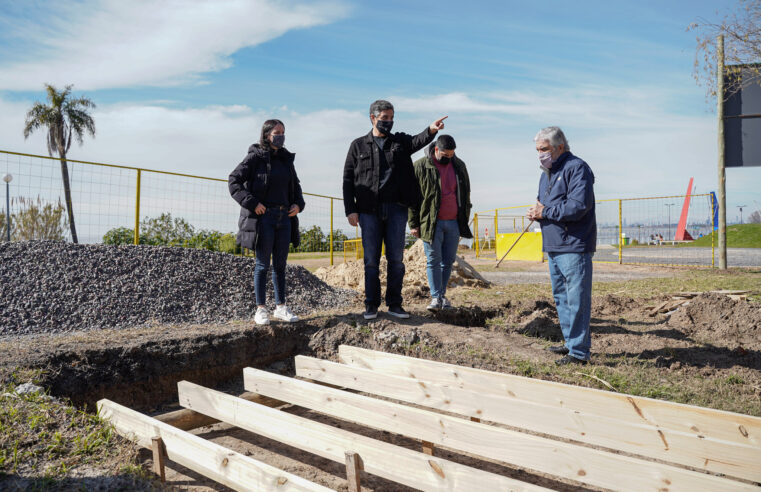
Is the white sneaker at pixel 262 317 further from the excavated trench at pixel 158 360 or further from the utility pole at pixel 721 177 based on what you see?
the utility pole at pixel 721 177

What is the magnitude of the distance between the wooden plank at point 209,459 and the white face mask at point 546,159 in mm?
2527

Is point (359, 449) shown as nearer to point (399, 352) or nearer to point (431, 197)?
point (399, 352)

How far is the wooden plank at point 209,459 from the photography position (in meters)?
2.04

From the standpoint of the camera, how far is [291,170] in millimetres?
4426

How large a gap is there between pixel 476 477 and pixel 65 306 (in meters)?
5.44

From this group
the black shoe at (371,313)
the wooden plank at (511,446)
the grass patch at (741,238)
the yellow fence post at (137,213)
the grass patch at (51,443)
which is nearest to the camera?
the wooden plank at (511,446)

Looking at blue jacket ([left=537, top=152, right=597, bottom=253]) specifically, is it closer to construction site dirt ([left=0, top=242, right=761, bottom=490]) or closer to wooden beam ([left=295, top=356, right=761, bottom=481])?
construction site dirt ([left=0, top=242, right=761, bottom=490])

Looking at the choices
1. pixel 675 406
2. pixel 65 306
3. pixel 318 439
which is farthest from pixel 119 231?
pixel 675 406

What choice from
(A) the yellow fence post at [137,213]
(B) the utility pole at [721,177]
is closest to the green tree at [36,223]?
(A) the yellow fence post at [137,213]

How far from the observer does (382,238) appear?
4.35 metres

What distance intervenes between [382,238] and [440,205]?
0.75m

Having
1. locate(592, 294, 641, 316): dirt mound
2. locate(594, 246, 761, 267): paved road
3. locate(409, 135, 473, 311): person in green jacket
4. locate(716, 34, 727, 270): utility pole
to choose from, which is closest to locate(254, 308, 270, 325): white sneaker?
locate(409, 135, 473, 311): person in green jacket

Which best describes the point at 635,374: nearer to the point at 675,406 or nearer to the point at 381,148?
the point at 675,406

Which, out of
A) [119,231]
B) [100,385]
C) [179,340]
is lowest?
[100,385]
